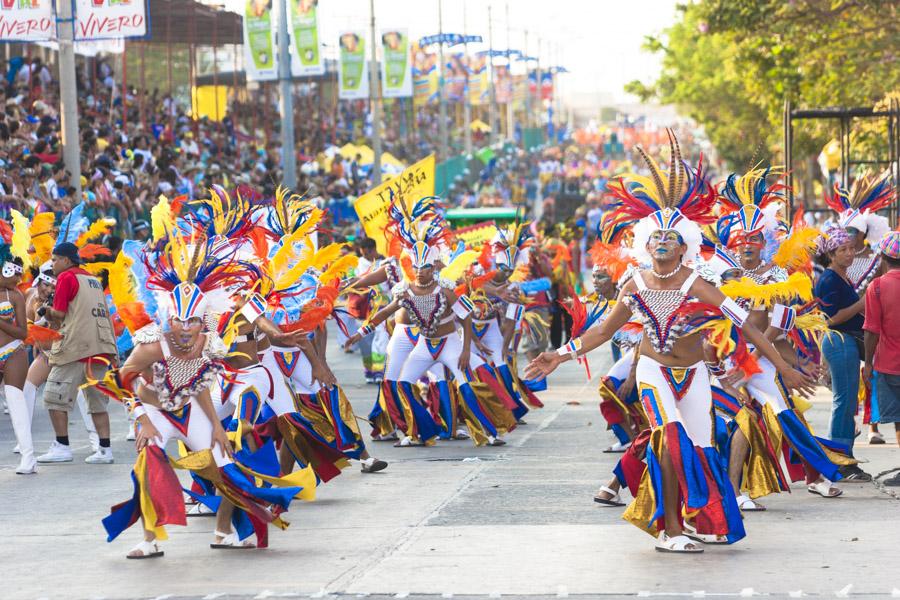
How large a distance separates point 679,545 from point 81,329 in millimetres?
5883

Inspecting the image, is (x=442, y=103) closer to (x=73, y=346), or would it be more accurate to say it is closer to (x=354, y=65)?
(x=354, y=65)

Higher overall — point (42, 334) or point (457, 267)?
point (457, 267)

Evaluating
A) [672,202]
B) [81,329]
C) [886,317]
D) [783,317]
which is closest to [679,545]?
[672,202]

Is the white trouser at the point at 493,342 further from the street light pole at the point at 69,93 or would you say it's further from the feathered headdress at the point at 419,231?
the street light pole at the point at 69,93

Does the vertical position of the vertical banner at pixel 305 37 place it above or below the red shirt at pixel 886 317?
above

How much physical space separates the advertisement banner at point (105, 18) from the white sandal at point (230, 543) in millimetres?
10665

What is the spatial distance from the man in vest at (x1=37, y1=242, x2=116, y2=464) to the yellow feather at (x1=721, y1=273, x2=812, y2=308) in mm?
5373

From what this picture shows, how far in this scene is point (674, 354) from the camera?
8.18m

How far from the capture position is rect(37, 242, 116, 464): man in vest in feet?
39.7

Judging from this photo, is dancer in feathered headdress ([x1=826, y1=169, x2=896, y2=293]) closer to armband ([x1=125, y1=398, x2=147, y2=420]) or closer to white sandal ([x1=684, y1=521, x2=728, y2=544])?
white sandal ([x1=684, y1=521, x2=728, y2=544])

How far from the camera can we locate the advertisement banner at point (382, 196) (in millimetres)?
16016

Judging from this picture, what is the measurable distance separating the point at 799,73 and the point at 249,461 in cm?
1948

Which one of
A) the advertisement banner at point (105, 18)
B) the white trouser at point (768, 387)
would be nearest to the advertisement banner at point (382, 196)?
the advertisement banner at point (105, 18)

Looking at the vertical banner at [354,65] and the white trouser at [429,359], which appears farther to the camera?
the vertical banner at [354,65]
